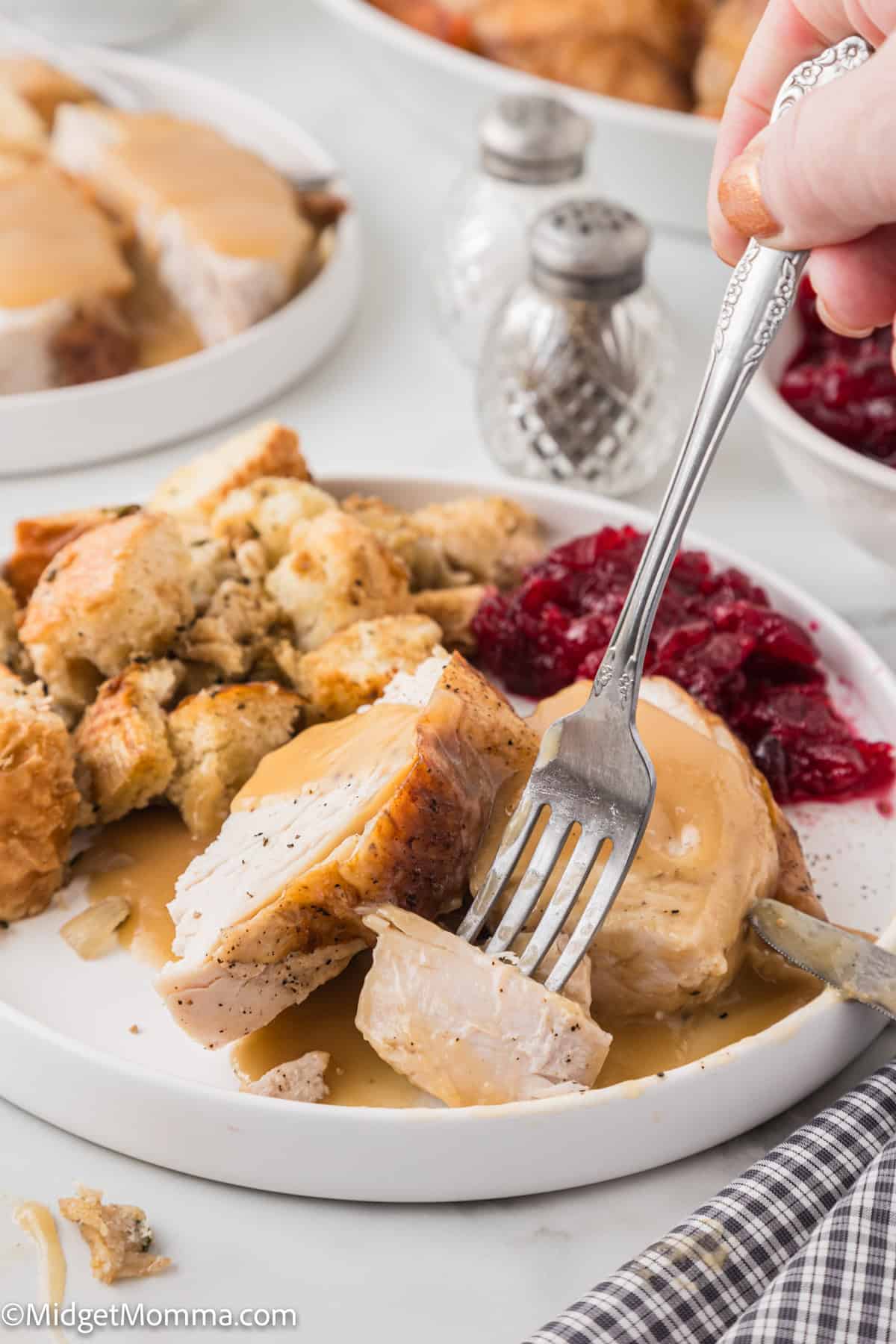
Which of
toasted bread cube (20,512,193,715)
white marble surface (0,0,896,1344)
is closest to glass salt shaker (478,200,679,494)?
white marble surface (0,0,896,1344)

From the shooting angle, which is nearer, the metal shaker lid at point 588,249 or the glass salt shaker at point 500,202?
the metal shaker lid at point 588,249

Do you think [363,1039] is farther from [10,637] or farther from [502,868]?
[10,637]

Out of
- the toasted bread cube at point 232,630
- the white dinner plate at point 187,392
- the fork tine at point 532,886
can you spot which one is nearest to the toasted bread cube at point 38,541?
the toasted bread cube at point 232,630

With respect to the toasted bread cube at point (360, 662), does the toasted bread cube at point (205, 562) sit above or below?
below

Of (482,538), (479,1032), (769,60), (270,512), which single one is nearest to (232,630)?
(270,512)

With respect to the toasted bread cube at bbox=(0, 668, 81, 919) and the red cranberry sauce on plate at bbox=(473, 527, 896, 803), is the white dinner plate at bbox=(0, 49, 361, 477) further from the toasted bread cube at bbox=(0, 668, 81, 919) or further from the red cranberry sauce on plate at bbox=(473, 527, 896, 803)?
the toasted bread cube at bbox=(0, 668, 81, 919)

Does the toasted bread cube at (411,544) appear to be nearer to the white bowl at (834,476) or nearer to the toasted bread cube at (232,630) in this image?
the toasted bread cube at (232,630)

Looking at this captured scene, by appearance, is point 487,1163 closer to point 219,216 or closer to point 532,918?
point 532,918
